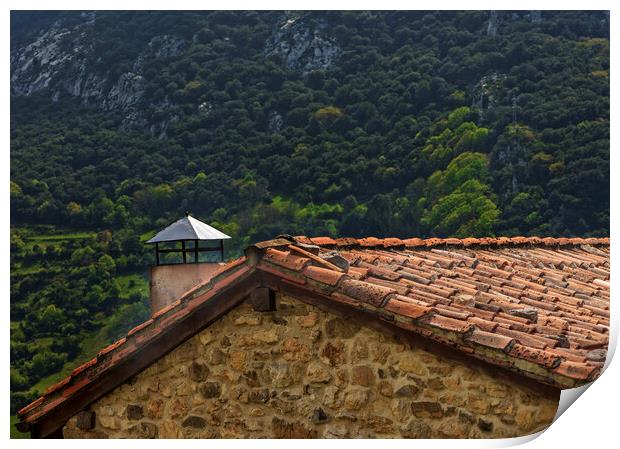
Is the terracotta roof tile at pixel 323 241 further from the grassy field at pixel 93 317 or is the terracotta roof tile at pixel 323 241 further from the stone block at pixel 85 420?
the grassy field at pixel 93 317

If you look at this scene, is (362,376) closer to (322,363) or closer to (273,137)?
(322,363)

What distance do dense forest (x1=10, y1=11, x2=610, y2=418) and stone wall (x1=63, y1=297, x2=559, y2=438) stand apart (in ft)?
86.6

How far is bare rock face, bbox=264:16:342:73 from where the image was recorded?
43144mm

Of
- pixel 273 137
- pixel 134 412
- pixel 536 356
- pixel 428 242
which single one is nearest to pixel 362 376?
pixel 536 356

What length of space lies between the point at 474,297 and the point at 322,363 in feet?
3.80

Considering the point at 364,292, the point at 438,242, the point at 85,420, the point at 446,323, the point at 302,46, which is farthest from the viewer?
the point at 302,46

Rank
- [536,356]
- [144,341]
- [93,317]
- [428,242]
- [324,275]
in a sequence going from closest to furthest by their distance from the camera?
[536,356]
[324,275]
[144,341]
[428,242]
[93,317]

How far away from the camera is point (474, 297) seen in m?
5.67

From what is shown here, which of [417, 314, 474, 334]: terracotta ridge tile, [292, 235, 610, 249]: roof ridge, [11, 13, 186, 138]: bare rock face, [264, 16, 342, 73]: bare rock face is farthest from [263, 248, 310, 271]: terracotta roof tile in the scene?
[264, 16, 342, 73]: bare rock face

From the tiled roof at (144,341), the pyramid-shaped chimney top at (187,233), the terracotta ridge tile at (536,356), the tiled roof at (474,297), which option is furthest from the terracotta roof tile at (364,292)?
the pyramid-shaped chimney top at (187,233)

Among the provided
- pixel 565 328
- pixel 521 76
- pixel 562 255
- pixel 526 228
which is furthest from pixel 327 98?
pixel 565 328

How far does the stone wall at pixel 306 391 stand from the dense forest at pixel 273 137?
26390 mm

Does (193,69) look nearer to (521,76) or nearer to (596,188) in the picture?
(521,76)

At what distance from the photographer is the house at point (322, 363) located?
15.5 feet
